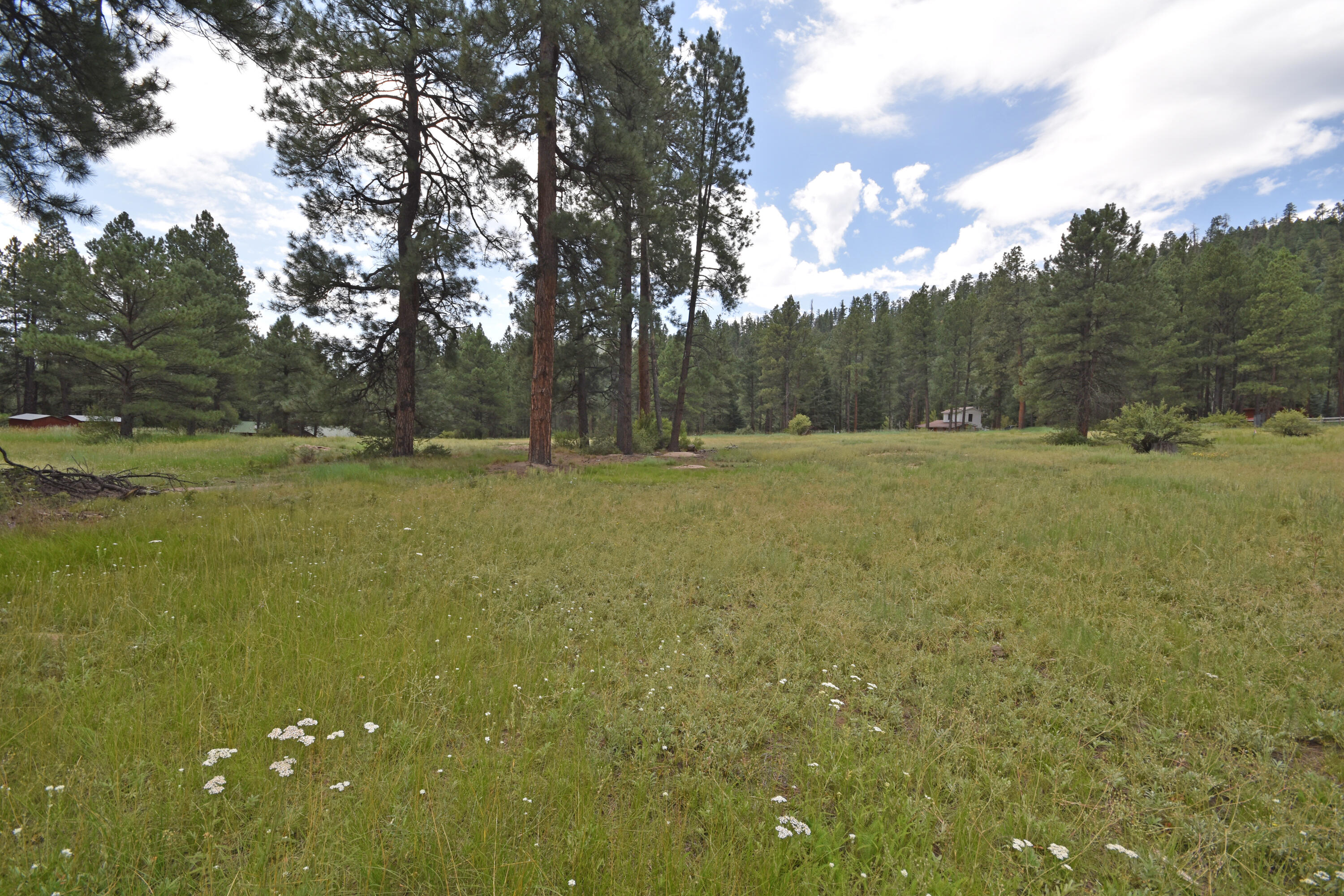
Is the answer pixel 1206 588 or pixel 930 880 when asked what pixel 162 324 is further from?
pixel 1206 588

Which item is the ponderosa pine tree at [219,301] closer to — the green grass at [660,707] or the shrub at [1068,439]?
the green grass at [660,707]

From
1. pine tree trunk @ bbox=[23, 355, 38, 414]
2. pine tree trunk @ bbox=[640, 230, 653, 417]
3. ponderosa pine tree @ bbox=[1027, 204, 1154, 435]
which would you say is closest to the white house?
ponderosa pine tree @ bbox=[1027, 204, 1154, 435]

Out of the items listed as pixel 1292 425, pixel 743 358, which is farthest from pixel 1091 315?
pixel 743 358

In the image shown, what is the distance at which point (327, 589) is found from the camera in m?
4.71

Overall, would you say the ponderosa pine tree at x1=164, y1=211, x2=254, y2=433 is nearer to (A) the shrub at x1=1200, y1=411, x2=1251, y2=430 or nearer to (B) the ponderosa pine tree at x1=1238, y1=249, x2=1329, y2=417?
(A) the shrub at x1=1200, y1=411, x2=1251, y2=430

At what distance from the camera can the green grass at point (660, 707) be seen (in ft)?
6.69

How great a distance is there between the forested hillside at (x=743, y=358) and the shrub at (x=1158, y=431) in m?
10.3

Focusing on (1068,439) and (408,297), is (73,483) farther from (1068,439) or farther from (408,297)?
(1068,439)

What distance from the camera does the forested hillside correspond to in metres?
22.3

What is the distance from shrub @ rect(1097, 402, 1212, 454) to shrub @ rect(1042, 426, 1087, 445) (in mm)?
5450

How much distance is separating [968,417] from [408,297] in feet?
219

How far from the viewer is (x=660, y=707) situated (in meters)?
3.19

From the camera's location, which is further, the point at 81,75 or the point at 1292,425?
the point at 1292,425

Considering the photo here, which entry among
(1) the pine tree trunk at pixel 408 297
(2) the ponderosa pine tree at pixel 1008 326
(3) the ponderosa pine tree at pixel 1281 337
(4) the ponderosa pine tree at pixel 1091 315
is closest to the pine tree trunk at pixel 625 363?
(1) the pine tree trunk at pixel 408 297
